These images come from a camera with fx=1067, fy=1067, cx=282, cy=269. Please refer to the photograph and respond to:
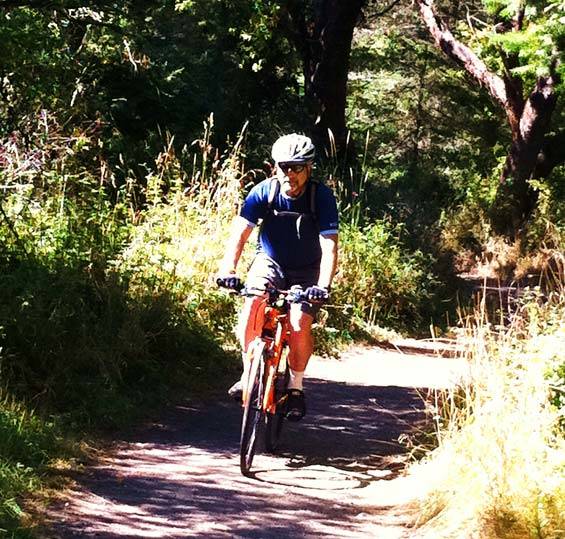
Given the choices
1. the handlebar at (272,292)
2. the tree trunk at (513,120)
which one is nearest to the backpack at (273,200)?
→ the handlebar at (272,292)

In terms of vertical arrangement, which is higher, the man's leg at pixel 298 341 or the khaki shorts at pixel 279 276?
the khaki shorts at pixel 279 276

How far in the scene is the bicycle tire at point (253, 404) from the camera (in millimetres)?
6742

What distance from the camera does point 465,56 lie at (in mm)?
23078

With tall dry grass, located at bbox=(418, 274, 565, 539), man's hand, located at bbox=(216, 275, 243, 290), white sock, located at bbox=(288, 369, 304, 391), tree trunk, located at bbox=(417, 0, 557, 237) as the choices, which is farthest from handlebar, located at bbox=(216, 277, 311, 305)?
tree trunk, located at bbox=(417, 0, 557, 237)

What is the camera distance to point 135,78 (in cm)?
1650

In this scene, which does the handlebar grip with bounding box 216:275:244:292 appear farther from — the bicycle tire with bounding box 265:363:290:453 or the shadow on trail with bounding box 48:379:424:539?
the shadow on trail with bounding box 48:379:424:539

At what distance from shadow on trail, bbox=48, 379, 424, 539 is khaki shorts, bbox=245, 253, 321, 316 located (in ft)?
3.75

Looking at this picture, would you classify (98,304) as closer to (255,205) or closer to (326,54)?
(255,205)

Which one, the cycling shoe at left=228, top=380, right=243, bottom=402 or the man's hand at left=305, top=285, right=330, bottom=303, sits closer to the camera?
the man's hand at left=305, top=285, right=330, bottom=303

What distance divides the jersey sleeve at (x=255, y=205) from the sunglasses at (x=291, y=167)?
236mm

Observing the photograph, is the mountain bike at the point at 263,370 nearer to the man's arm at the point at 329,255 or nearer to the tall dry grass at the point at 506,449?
the man's arm at the point at 329,255

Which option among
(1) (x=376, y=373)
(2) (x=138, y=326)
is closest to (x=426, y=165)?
(1) (x=376, y=373)

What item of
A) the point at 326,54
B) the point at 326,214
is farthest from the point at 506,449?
the point at 326,54

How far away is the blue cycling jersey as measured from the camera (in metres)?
7.12
